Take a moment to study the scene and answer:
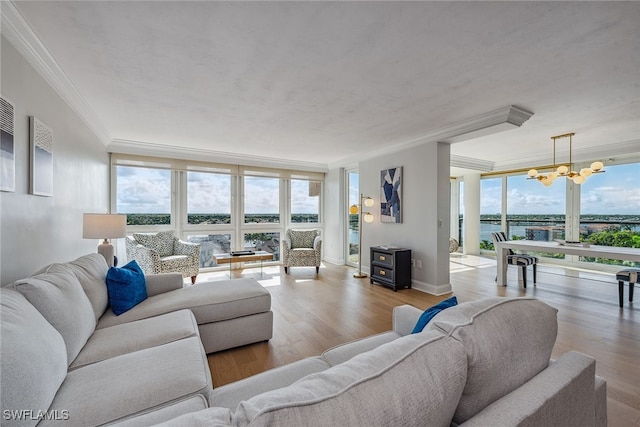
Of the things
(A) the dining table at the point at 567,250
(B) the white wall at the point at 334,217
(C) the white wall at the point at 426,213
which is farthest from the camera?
(B) the white wall at the point at 334,217

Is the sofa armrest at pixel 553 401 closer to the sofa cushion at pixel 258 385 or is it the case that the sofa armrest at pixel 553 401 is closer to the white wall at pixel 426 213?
the sofa cushion at pixel 258 385

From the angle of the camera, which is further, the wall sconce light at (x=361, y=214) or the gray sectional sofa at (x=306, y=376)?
the wall sconce light at (x=361, y=214)

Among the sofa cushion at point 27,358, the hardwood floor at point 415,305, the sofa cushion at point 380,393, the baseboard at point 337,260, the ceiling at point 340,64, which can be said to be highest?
the ceiling at point 340,64

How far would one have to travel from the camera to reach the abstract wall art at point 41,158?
193cm

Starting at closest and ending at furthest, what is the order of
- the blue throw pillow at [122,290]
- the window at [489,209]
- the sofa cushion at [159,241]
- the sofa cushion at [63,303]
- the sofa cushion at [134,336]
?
1. the sofa cushion at [63,303]
2. the sofa cushion at [134,336]
3. the blue throw pillow at [122,290]
4. the sofa cushion at [159,241]
5. the window at [489,209]

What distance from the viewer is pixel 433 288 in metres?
4.05

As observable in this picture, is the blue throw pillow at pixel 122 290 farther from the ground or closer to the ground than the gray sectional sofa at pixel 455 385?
closer to the ground

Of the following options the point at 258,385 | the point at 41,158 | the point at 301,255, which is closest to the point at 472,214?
the point at 301,255

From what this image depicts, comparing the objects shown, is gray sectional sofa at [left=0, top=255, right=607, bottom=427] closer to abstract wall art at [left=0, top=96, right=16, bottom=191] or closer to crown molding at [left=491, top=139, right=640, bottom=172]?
abstract wall art at [left=0, top=96, right=16, bottom=191]

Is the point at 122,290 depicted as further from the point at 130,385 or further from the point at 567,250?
the point at 567,250

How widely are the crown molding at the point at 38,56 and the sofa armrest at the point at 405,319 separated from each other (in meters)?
2.98

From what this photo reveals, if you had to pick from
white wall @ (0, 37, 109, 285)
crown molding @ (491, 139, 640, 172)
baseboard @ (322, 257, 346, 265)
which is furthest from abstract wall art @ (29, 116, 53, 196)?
crown molding @ (491, 139, 640, 172)

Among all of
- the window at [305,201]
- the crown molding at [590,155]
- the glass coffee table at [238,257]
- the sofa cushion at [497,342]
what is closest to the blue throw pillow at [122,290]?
the sofa cushion at [497,342]

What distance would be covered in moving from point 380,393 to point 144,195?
5503mm
